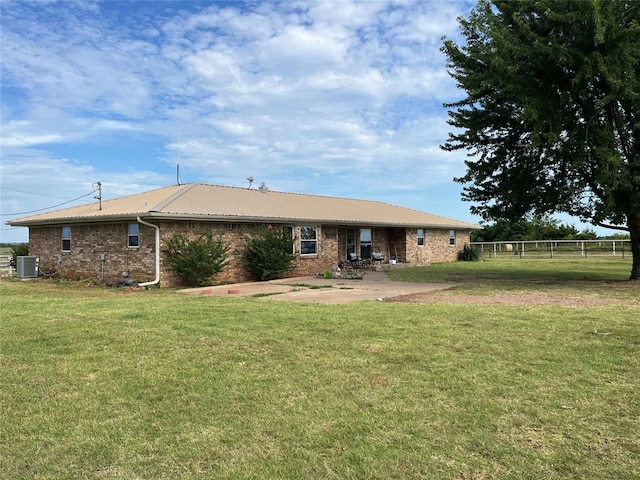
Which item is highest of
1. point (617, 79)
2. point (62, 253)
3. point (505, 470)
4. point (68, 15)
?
point (68, 15)

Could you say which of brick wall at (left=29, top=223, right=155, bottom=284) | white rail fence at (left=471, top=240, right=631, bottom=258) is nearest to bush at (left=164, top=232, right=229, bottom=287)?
brick wall at (left=29, top=223, right=155, bottom=284)

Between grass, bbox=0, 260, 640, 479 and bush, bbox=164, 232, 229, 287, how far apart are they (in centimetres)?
700

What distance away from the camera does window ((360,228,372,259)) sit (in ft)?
81.0

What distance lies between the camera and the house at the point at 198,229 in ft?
52.3

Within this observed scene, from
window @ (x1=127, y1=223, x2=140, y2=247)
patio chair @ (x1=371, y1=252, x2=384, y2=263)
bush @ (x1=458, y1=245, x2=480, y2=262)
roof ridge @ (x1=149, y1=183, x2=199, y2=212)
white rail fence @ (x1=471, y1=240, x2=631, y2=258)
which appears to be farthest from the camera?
white rail fence @ (x1=471, y1=240, x2=631, y2=258)

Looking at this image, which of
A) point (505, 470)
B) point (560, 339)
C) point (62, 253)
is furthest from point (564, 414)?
point (62, 253)

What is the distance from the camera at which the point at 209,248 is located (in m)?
15.7

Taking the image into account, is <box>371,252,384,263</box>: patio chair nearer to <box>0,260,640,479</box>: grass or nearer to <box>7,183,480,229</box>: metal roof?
<box>7,183,480,229</box>: metal roof

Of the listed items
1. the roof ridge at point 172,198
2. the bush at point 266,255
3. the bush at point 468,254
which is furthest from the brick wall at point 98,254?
the bush at point 468,254

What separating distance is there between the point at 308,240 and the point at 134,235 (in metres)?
6.92

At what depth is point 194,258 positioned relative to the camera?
50.2 ft

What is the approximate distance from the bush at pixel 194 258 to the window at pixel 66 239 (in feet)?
18.9

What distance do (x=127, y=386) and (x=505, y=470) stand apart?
11.8 feet

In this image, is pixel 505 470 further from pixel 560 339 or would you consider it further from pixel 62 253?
pixel 62 253
